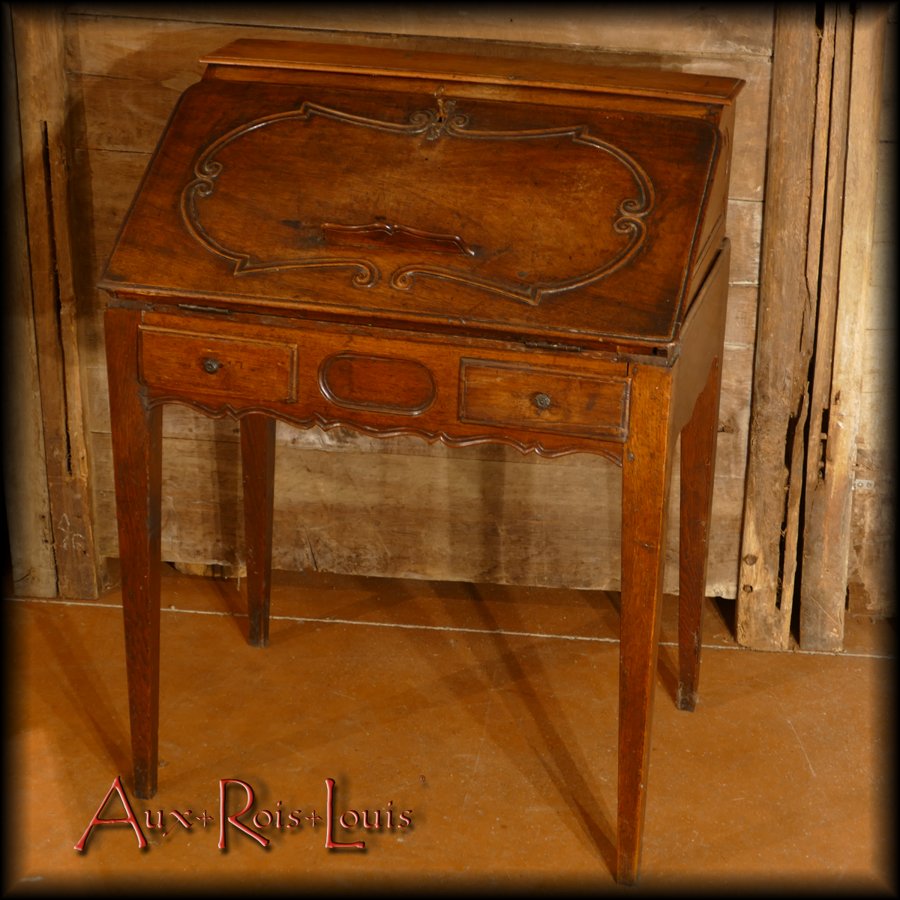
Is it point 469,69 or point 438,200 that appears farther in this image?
point 469,69

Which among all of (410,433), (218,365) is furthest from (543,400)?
(218,365)

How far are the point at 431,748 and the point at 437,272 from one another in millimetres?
988

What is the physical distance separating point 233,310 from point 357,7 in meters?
0.89

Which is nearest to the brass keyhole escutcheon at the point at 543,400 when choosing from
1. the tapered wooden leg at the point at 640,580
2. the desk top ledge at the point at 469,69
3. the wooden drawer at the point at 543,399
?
the wooden drawer at the point at 543,399

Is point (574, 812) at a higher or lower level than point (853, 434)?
lower

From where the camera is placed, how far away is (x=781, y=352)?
9.44 ft

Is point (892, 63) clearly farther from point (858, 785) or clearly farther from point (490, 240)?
point (858, 785)

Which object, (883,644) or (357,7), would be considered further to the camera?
(883,644)

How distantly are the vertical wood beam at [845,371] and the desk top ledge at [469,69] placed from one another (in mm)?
385

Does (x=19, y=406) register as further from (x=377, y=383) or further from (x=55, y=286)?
(x=377, y=383)

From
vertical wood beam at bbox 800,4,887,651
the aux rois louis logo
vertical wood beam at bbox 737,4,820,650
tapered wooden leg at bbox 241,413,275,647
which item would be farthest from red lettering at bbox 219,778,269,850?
vertical wood beam at bbox 800,4,887,651

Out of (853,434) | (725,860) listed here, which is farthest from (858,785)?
(853,434)

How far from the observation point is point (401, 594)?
3.24m

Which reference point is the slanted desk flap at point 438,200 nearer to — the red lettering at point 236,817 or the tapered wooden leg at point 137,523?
the tapered wooden leg at point 137,523
